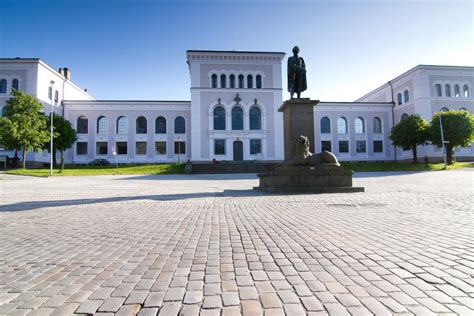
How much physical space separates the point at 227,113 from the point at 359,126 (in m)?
24.7

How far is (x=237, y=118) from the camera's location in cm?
4762

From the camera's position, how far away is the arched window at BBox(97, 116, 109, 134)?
50281 mm

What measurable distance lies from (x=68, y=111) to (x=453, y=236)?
56.0 m

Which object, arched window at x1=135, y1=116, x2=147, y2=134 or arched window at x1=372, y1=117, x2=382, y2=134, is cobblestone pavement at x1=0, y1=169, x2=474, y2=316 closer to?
arched window at x1=135, y1=116, x2=147, y2=134

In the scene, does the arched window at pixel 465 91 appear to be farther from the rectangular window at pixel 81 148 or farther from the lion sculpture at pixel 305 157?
the rectangular window at pixel 81 148

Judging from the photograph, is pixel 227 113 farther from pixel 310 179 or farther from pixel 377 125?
pixel 310 179

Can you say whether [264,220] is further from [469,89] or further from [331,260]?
[469,89]

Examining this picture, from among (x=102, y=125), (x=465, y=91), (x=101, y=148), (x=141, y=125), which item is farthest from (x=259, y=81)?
(x=465, y=91)

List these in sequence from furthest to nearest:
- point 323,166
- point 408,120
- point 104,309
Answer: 1. point 408,120
2. point 323,166
3. point 104,309

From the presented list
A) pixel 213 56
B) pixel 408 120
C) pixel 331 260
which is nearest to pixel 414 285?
pixel 331 260

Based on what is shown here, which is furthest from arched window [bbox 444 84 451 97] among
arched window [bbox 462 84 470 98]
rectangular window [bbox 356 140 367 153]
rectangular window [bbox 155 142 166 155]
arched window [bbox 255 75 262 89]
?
rectangular window [bbox 155 142 166 155]

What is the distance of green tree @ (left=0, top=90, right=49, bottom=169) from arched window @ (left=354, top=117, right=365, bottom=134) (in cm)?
4772

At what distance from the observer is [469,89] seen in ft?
164

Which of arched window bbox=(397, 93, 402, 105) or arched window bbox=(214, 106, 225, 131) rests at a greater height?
arched window bbox=(397, 93, 402, 105)
